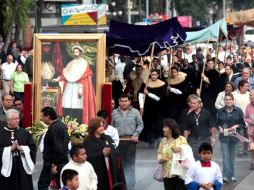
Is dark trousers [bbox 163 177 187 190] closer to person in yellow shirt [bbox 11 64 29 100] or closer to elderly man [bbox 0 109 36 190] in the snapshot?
elderly man [bbox 0 109 36 190]

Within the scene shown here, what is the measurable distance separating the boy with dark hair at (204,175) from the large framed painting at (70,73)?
4475 mm

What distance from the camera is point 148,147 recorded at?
19984 millimetres

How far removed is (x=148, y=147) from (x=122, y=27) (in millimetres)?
2467

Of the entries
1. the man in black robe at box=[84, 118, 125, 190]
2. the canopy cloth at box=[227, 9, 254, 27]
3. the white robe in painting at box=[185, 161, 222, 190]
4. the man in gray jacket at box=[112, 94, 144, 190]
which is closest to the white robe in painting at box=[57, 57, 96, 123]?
the man in gray jacket at box=[112, 94, 144, 190]

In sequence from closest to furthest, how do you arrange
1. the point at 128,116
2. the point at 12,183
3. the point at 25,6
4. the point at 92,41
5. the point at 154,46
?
1. the point at 12,183
2. the point at 128,116
3. the point at 92,41
4. the point at 154,46
5. the point at 25,6

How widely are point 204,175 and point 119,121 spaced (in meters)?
3.52

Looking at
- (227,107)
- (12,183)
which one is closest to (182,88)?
(227,107)

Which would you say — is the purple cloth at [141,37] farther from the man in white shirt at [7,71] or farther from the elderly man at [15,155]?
the man in white shirt at [7,71]

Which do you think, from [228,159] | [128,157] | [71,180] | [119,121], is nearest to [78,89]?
[119,121]

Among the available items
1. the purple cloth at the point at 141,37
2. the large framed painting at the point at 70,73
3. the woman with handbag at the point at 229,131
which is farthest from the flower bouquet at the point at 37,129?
the purple cloth at the point at 141,37

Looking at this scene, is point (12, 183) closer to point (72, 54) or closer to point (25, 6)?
point (72, 54)

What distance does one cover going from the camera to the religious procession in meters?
11.9

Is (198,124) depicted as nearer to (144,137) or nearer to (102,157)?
(102,157)

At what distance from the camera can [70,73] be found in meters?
15.8
